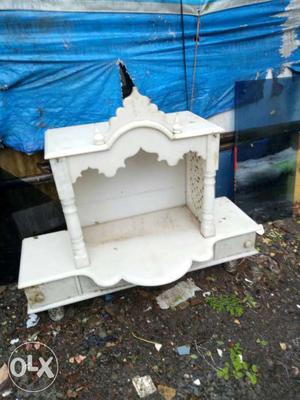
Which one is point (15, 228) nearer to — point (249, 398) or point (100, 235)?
point (100, 235)

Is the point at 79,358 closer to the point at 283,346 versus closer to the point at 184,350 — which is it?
the point at 184,350

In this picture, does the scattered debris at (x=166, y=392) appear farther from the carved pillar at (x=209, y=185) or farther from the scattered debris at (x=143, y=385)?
the carved pillar at (x=209, y=185)

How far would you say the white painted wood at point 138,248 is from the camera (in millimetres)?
1917

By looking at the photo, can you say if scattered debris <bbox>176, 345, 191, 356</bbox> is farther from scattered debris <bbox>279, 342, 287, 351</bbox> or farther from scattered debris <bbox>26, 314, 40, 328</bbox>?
scattered debris <bbox>26, 314, 40, 328</bbox>

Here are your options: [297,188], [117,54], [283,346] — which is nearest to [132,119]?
[117,54]

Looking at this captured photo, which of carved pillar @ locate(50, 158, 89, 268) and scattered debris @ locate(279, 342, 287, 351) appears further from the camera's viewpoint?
scattered debris @ locate(279, 342, 287, 351)

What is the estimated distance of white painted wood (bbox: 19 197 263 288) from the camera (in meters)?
1.92

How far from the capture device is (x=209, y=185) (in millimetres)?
2010

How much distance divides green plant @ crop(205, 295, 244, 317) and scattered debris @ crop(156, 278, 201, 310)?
15 cm

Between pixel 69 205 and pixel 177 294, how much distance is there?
112 cm

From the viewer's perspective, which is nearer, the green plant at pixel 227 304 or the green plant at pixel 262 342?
the green plant at pixel 262 342

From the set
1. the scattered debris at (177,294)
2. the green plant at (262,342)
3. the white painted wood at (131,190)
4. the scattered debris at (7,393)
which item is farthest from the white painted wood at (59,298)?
the green plant at (262,342)

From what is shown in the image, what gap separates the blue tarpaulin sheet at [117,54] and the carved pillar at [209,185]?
720 millimetres

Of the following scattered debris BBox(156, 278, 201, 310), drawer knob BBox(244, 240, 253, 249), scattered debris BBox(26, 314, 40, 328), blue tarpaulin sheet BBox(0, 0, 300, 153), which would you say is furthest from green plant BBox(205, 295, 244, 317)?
blue tarpaulin sheet BBox(0, 0, 300, 153)
